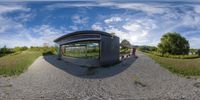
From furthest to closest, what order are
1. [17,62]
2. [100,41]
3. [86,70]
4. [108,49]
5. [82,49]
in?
[17,62] → [108,49] → [86,70] → [100,41] → [82,49]

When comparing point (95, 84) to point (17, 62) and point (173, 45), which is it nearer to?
point (173, 45)

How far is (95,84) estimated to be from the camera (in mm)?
6789

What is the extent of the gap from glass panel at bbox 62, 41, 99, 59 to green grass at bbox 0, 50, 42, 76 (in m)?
1.07

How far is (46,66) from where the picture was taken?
32.6 ft

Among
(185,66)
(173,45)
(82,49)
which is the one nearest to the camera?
(82,49)

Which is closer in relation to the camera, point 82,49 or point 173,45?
point 82,49

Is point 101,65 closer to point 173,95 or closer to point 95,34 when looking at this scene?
point 95,34

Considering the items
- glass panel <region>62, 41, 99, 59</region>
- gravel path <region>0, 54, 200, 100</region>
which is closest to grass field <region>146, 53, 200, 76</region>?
gravel path <region>0, 54, 200, 100</region>

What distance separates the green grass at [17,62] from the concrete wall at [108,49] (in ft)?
7.24

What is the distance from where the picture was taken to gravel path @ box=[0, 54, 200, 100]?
18.3 feet

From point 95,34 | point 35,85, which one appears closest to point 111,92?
point 35,85

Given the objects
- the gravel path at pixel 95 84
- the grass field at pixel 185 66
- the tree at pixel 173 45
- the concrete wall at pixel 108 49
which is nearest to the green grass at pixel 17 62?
the gravel path at pixel 95 84

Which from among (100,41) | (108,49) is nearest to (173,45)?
(108,49)

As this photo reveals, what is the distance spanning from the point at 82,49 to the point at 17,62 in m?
2.93
